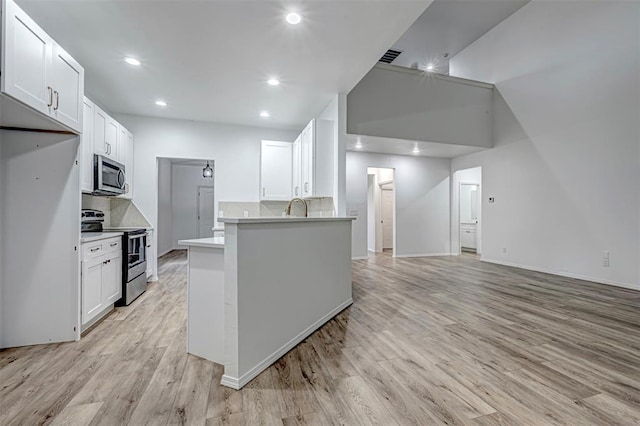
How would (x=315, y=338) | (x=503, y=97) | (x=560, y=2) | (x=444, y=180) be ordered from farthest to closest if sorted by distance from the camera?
(x=444, y=180) → (x=503, y=97) → (x=560, y=2) → (x=315, y=338)

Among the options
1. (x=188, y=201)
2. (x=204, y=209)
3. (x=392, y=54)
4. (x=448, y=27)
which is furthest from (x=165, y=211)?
(x=448, y=27)

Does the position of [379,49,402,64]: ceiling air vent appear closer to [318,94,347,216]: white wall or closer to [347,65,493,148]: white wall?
[347,65,493,148]: white wall

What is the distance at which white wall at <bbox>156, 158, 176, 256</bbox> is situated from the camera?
7172 mm

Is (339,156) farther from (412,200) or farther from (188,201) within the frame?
(188,201)

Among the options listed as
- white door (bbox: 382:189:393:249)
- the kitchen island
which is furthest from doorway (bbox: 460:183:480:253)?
the kitchen island

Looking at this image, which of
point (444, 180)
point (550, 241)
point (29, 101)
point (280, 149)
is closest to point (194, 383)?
point (29, 101)

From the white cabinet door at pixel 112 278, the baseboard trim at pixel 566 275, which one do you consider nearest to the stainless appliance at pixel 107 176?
the white cabinet door at pixel 112 278

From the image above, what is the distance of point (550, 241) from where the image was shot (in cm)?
514

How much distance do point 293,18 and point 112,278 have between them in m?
3.25

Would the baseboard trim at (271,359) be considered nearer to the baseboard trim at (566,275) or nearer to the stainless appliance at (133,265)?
the stainless appliance at (133,265)

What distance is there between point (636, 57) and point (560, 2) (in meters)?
1.70

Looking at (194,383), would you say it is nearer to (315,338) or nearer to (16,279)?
(315,338)

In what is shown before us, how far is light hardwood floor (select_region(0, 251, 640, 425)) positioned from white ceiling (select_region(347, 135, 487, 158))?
346cm

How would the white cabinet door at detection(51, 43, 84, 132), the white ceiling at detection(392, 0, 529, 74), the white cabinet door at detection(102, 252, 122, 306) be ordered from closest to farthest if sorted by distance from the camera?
the white cabinet door at detection(51, 43, 84, 132)
the white cabinet door at detection(102, 252, 122, 306)
the white ceiling at detection(392, 0, 529, 74)
